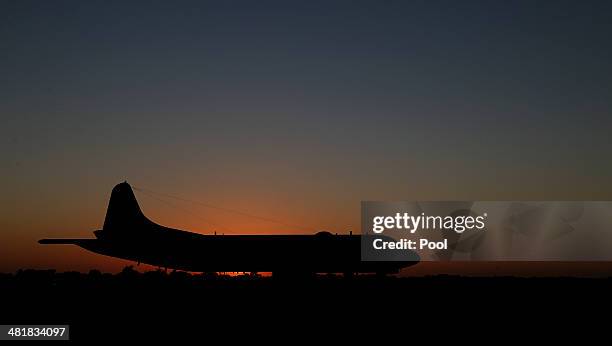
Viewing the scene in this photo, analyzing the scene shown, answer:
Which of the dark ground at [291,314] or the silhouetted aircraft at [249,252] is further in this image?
the silhouetted aircraft at [249,252]

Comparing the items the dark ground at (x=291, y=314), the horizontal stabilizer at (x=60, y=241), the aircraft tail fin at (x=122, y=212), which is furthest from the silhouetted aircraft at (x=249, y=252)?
the dark ground at (x=291, y=314)

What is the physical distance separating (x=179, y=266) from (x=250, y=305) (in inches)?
1335

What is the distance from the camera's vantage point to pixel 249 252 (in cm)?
6172

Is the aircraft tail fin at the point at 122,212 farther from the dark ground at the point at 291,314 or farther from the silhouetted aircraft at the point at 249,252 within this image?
the dark ground at the point at 291,314

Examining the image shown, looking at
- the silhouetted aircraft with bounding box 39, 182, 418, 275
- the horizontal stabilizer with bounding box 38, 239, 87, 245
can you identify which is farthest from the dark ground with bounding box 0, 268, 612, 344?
the horizontal stabilizer with bounding box 38, 239, 87, 245

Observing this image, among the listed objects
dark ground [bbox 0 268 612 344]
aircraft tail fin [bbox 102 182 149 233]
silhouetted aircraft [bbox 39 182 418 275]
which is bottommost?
dark ground [bbox 0 268 612 344]

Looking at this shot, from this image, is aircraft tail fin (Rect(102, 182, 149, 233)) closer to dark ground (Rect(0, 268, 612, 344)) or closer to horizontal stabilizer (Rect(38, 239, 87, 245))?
horizontal stabilizer (Rect(38, 239, 87, 245))

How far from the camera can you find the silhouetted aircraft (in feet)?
199

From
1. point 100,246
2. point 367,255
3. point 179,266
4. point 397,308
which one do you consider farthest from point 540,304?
point 100,246

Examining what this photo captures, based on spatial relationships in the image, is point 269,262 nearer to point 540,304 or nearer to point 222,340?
point 540,304

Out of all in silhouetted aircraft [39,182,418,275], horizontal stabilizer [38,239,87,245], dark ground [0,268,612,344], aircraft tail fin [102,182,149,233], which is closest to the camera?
dark ground [0,268,612,344]

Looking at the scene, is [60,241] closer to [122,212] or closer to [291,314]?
[122,212]

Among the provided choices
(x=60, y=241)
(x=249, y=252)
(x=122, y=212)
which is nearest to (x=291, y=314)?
(x=249, y=252)

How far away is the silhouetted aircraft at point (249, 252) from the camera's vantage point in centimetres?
6059
